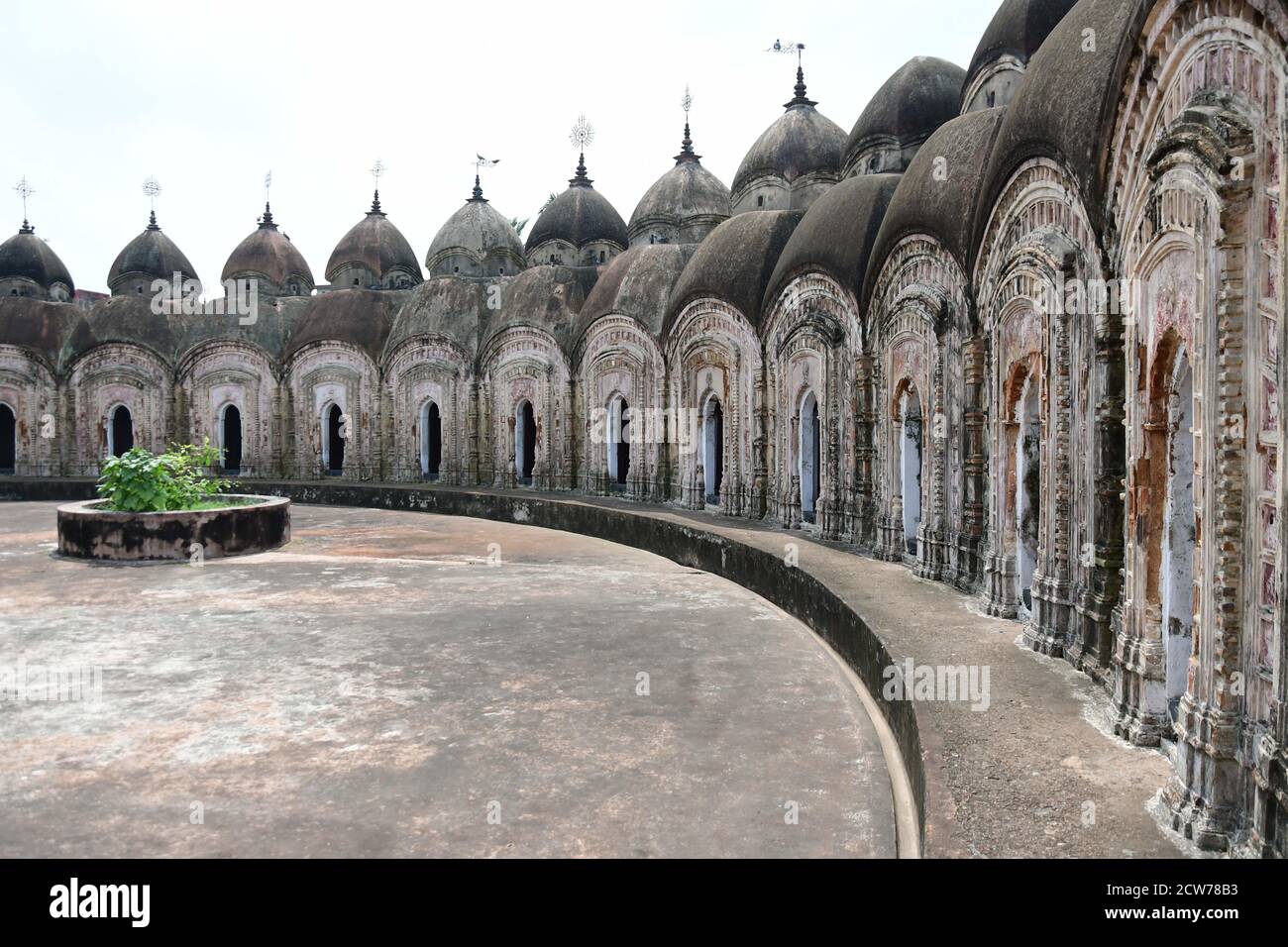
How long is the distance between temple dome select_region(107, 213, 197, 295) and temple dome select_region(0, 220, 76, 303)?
5.15 ft

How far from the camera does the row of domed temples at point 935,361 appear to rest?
125 inches

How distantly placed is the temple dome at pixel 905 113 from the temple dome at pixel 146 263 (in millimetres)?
22060

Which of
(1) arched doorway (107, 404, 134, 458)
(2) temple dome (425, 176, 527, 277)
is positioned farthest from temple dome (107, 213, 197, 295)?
(2) temple dome (425, 176, 527, 277)

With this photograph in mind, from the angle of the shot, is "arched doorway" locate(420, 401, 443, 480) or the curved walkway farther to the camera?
"arched doorway" locate(420, 401, 443, 480)

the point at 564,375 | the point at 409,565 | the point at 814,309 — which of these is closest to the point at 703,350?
the point at 814,309

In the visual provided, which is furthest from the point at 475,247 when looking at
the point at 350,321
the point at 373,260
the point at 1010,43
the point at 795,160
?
the point at 1010,43

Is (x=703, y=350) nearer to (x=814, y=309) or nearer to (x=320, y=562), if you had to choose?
(x=814, y=309)

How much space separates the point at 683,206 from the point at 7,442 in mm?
17161

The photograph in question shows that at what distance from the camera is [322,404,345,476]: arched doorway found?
21.5 m

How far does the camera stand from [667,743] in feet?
15.8

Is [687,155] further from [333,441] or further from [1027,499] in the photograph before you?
[1027,499]

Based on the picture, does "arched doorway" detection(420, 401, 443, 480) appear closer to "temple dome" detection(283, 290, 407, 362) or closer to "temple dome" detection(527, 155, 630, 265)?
"temple dome" detection(283, 290, 407, 362)

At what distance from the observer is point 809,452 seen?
1198 cm

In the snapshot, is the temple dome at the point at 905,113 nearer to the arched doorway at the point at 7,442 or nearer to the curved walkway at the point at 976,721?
the curved walkway at the point at 976,721
